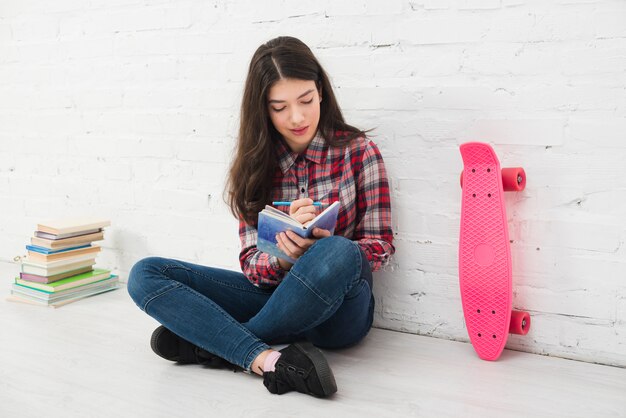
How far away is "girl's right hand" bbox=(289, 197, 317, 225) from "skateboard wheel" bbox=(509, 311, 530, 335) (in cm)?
66

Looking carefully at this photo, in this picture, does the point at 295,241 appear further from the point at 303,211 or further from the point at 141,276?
the point at 141,276

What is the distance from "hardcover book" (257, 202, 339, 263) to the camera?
5.76ft

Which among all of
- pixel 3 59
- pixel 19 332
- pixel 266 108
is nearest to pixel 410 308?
pixel 266 108

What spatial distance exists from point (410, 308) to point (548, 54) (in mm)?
889

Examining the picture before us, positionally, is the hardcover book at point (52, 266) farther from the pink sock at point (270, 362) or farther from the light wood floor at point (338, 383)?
the pink sock at point (270, 362)

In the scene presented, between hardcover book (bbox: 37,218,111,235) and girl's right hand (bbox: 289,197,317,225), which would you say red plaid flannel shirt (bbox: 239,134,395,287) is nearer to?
girl's right hand (bbox: 289,197,317,225)

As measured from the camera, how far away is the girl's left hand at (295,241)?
1.81 m

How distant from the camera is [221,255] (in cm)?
264

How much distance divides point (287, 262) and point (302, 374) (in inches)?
14.2

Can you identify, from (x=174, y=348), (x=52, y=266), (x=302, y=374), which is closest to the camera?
(x=302, y=374)

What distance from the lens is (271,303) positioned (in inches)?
74.0

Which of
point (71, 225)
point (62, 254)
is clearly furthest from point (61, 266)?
point (71, 225)

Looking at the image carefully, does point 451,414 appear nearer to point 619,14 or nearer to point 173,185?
point 619,14

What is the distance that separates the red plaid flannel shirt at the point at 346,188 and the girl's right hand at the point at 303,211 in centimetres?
26
